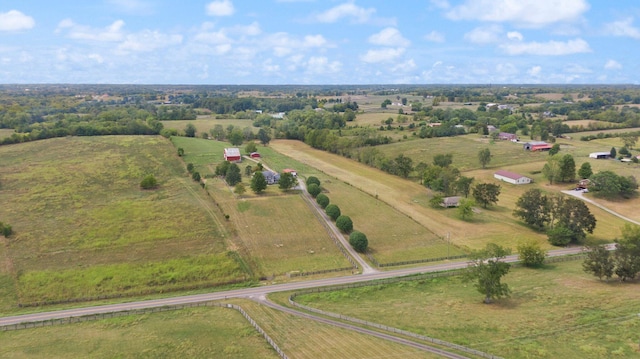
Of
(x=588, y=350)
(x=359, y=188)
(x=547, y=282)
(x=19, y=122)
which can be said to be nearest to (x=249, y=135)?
(x=359, y=188)

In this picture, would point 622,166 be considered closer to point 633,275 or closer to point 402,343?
point 633,275

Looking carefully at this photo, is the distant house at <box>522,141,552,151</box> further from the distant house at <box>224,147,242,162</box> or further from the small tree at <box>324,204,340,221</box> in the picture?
the distant house at <box>224,147,242,162</box>

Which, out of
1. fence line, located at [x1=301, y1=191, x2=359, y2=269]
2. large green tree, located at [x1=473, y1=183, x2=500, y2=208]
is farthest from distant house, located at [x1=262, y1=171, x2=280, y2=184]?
large green tree, located at [x1=473, y1=183, x2=500, y2=208]

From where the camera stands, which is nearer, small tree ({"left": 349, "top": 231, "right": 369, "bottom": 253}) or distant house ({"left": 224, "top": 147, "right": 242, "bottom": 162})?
small tree ({"left": 349, "top": 231, "right": 369, "bottom": 253})

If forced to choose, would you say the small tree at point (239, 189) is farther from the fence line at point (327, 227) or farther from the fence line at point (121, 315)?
the fence line at point (121, 315)

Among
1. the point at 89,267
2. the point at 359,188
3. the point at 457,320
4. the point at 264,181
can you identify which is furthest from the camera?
the point at 359,188

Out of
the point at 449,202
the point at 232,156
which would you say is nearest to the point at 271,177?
the point at 232,156
